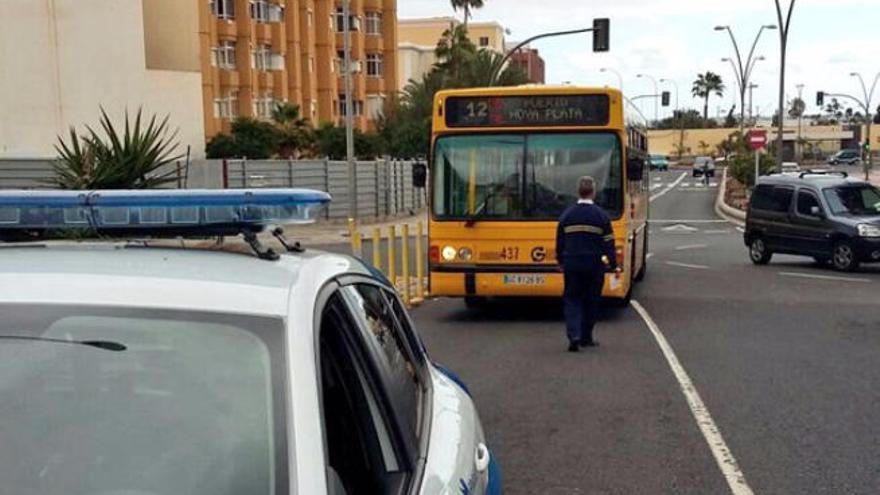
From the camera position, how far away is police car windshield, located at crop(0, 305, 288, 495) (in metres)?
1.98

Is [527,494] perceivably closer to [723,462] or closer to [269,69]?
[723,462]

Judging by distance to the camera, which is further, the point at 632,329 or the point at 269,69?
the point at 269,69

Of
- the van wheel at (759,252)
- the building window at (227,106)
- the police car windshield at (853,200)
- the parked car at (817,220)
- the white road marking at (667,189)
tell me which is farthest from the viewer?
the building window at (227,106)

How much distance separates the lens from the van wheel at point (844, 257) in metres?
19.3

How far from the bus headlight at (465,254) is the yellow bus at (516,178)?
1cm

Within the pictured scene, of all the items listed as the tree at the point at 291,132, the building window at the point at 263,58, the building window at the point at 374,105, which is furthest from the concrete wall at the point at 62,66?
the building window at the point at 374,105

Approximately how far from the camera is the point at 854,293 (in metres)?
16.0

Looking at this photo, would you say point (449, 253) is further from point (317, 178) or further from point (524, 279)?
point (317, 178)

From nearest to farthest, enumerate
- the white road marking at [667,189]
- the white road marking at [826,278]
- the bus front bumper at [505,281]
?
the bus front bumper at [505,281] → the white road marking at [826,278] → the white road marking at [667,189]

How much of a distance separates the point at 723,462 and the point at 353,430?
4.38 meters

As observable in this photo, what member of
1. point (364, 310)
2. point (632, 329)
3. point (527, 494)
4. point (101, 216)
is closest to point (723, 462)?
point (527, 494)

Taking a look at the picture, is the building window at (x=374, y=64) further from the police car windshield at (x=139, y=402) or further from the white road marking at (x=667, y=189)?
the police car windshield at (x=139, y=402)

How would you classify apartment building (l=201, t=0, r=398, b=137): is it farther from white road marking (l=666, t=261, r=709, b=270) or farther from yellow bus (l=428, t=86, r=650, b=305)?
yellow bus (l=428, t=86, r=650, b=305)

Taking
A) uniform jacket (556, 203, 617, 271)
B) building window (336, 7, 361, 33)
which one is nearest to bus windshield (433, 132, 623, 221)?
uniform jacket (556, 203, 617, 271)
